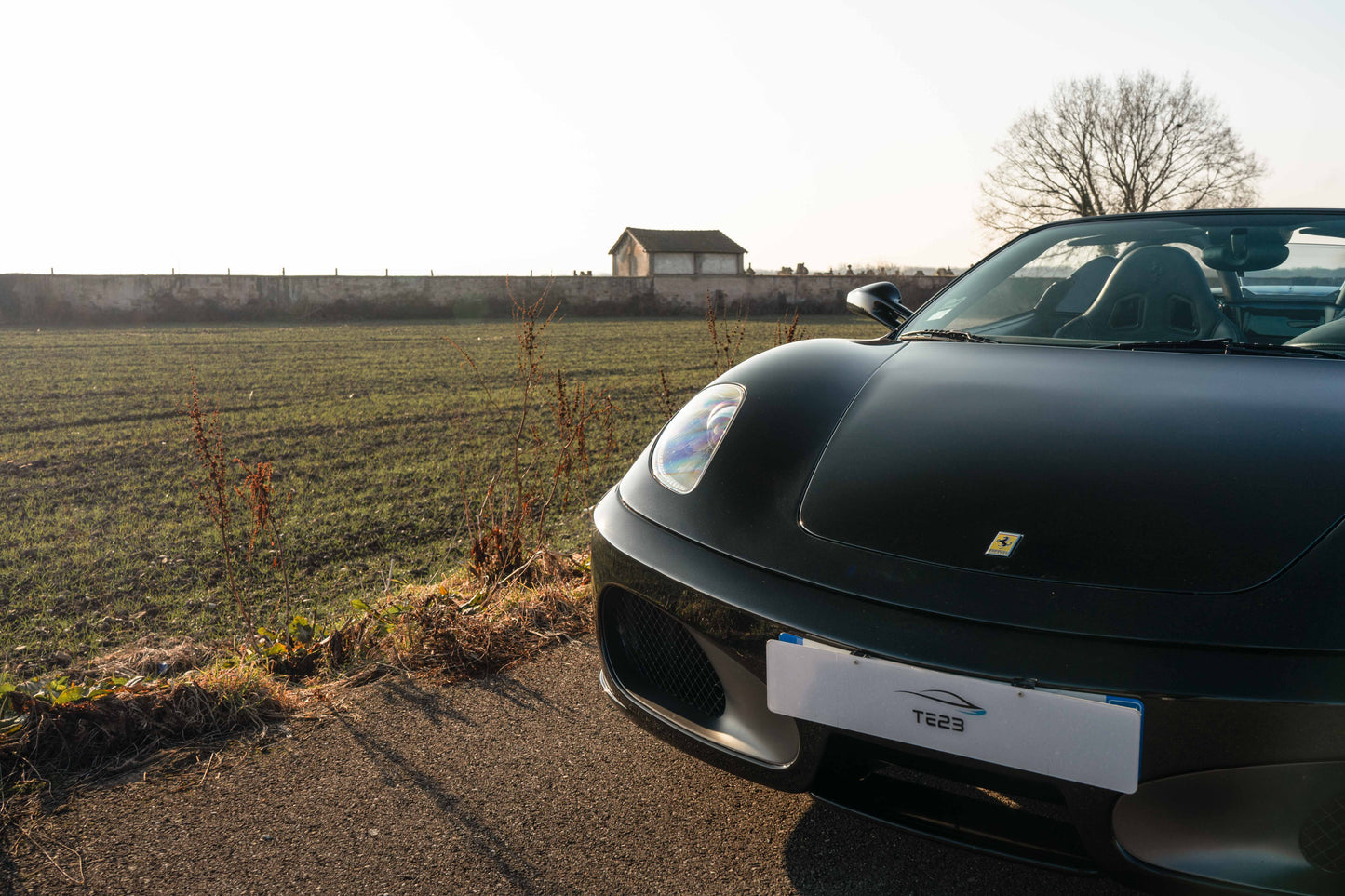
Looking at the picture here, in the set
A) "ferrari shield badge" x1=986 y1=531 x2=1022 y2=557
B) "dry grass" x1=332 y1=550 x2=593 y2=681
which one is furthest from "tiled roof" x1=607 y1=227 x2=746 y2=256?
"ferrari shield badge" x1=986 y1=531 x2=1022 y2=557

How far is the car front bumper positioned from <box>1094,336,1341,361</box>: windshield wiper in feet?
3.54

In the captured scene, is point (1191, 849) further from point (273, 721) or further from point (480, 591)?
point (480, 591)

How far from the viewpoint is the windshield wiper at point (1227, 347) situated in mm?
1995

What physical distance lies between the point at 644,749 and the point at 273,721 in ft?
3.05

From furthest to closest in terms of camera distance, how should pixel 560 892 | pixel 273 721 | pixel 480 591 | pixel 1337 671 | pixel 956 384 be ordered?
pixel 480 591 → pixel 273 721 → pixel 956 384 → pixel 560 892 → pixel 1337 671

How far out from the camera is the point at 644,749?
210 cm

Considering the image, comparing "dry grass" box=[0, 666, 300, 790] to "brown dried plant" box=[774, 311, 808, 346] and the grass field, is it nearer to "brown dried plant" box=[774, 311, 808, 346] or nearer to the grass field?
the grass field

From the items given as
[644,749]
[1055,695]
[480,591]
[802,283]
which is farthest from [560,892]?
[802,283]

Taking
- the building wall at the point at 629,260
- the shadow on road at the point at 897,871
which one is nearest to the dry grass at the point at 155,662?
the shadow on road at the point at 897,871

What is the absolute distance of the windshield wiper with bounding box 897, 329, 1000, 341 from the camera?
2.33 metres

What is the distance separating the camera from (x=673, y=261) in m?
57.3

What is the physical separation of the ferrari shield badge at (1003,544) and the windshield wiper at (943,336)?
3.14 feet

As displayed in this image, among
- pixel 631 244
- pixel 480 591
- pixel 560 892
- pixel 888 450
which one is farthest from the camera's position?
pixel 631 244

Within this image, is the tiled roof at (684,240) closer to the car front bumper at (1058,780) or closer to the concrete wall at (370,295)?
the concrete wall at (370,295)
